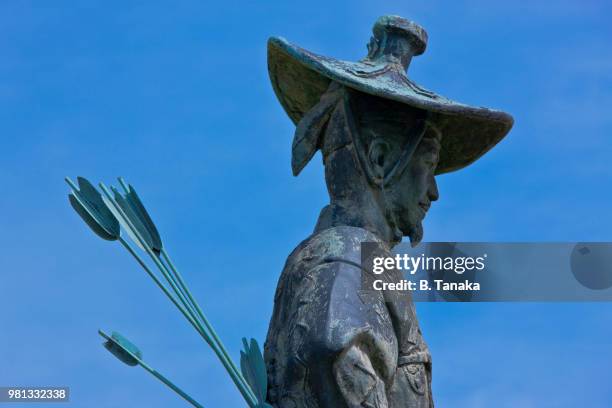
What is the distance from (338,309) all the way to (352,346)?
253 millimetres

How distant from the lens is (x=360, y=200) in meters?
13.5

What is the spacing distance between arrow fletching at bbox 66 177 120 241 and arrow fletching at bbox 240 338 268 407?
111cm

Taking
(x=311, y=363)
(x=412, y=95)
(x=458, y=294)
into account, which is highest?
(x=412, y=95)

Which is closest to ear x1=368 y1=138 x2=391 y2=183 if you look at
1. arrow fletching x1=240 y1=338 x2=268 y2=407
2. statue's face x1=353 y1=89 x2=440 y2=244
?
statue's face x1=353 y1=89 x2=440 y2=244

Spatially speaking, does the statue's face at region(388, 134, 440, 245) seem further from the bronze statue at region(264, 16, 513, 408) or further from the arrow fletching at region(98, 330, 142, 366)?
the arrow fletching at region(98, 330, 142, 366)

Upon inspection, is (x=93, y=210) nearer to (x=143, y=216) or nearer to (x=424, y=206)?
(x=143, y=216)

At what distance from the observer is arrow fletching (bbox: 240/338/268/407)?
12.3 m

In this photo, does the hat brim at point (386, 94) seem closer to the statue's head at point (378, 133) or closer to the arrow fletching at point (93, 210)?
the statue's head at point (378, 133)

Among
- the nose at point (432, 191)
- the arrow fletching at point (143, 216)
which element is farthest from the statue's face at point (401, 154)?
Answer: the arrow fletching at point (143, 216)

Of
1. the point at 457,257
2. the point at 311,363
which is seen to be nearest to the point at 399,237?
the point at 457,257

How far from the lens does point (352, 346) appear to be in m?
12.6

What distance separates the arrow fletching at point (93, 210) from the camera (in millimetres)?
12688

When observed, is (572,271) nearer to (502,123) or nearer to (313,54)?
(502,123)

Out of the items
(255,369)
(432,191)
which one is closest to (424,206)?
(432,191)
